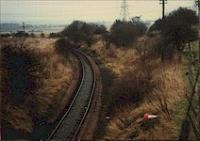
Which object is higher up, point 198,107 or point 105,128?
point 198,107

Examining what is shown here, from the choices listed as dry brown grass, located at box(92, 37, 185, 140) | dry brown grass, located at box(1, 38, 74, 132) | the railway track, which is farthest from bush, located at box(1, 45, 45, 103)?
dry brown grass, located at box(92, 37, 185, 140)

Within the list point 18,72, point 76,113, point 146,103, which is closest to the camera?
point 146,103

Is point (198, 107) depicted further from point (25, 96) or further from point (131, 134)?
point (25, 96)

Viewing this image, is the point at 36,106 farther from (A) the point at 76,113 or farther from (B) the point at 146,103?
(B) the point at 146,103

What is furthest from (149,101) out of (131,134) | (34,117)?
(34,117)

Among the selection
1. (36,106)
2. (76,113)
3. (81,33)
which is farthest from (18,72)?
(81,33)

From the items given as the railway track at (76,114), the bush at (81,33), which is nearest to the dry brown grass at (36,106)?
the railway track at (76,114)

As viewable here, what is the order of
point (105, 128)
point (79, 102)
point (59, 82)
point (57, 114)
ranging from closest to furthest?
point (105, 128), point (57, 114), point (79, 102), point (59, 82)
